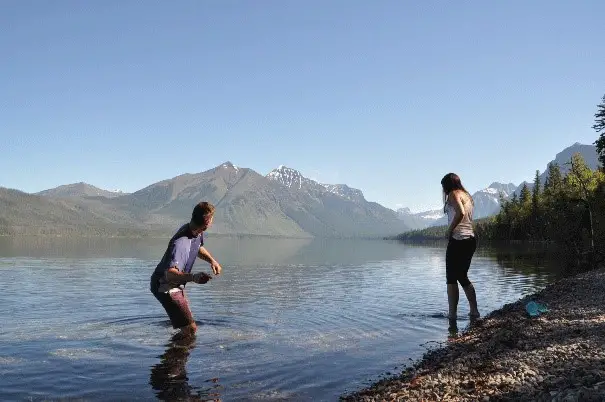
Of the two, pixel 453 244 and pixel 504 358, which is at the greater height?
pixel 453 244

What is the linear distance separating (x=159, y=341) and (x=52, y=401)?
4.57 metres

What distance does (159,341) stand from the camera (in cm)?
1291

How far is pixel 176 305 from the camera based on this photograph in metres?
11.4

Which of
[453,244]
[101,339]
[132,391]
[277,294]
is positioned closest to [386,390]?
[132,391]

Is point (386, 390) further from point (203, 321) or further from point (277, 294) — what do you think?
point (277, 294)

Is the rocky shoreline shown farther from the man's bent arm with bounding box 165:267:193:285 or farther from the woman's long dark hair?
the man's bent arm with bounding box 165:267:193:285

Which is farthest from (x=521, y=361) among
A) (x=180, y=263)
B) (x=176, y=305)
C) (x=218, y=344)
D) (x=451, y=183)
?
(x=218, y=344)

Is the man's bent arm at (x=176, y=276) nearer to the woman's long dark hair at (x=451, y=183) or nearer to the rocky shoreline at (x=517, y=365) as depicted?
the rocky shoreline at (x=517, y=365)

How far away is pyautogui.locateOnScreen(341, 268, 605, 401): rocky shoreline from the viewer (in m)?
6.55

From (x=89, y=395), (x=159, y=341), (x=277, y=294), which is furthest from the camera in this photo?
(x=277, y=294)

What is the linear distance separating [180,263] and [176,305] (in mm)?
1146

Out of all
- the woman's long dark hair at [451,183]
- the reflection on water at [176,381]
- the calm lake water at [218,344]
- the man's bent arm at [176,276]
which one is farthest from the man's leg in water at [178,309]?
the woman's long dark hair at [451,183]

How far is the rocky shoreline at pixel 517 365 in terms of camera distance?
6.55 m

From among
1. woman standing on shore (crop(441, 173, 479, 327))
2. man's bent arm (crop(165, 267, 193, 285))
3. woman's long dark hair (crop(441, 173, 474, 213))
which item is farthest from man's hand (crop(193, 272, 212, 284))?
woman's long dark hair (crop(441, 173, 474, 213))
